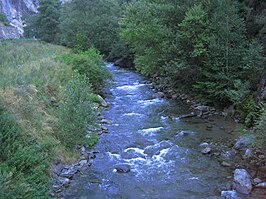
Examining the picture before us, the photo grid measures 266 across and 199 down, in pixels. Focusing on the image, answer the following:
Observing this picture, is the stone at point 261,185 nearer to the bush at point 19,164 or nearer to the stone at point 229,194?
the stone at point 229,194

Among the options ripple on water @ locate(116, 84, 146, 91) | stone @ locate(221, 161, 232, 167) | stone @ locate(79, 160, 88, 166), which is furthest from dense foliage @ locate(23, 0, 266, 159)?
stone @ locate(79, 160, 88, 166)

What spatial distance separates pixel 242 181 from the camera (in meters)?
8.20

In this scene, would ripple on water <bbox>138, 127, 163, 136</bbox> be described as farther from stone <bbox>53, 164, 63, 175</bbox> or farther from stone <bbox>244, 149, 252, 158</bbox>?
stone <bbox>53, 164, 63, 175</bbox>

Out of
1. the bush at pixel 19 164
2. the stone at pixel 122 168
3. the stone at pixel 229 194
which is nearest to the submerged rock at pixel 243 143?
the stone at pixel 229 194

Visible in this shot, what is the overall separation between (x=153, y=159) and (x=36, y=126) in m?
4.09

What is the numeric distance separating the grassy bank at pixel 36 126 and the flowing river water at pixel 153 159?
1.03 metres

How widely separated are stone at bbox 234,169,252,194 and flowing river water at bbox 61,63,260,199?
249mm

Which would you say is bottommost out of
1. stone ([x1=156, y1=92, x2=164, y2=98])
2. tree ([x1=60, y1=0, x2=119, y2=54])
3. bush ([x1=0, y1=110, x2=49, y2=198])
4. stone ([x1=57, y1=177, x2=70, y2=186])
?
stone ([x1=57, y1=177, x2=70, y2=186])

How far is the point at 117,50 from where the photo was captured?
3403cm

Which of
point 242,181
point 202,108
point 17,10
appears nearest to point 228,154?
point 242,181

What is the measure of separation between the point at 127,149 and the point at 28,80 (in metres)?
6.13

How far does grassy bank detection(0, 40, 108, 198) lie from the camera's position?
23.6ft

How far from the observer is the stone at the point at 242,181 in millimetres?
7946

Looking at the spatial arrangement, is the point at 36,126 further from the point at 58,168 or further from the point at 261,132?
the point at 261,132
